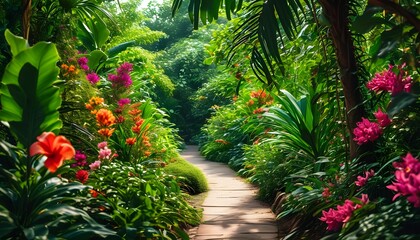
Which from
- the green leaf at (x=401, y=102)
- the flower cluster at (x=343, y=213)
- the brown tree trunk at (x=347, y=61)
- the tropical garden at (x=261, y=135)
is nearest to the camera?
the green leaf at (x=401, y=102)

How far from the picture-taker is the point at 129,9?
38.9 ft

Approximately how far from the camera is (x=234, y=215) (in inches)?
199

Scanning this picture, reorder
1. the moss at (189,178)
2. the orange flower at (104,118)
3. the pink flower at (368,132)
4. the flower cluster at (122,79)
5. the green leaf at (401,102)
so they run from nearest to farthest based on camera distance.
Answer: the green leaf at (401,102) → the pink flower at (368,132) → the orange flower at (104,118) → the moss at (189,178) → the flower cluster at (122,79)

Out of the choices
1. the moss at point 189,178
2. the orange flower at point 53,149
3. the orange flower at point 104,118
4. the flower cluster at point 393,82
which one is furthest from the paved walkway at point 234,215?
the orange flower at point 53,149

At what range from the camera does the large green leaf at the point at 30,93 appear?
2.92 meters

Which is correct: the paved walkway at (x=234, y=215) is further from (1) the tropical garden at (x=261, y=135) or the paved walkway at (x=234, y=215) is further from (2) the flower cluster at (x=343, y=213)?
(2) the flower cluster at (x=343, y=213)

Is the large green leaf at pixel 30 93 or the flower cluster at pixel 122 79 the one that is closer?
the large green leaf at pixel 30 93

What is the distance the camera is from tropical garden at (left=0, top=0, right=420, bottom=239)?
2564 millimetres

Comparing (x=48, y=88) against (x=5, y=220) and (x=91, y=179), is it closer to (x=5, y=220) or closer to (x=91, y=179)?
(x=5, y=220)

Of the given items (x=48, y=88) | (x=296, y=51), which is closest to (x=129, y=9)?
(x=296, y=51)

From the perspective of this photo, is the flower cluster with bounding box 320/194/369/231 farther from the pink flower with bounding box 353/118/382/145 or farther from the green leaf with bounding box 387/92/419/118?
the green leaf with bounding box 387/92/419/118

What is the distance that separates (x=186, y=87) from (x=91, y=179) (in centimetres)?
1356

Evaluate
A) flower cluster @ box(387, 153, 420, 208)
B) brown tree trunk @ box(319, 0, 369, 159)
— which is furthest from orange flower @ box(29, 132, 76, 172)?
brown tree trunk @ box(319, 0, 369, 159)

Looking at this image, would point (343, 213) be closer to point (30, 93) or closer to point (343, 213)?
point (343, 213)
